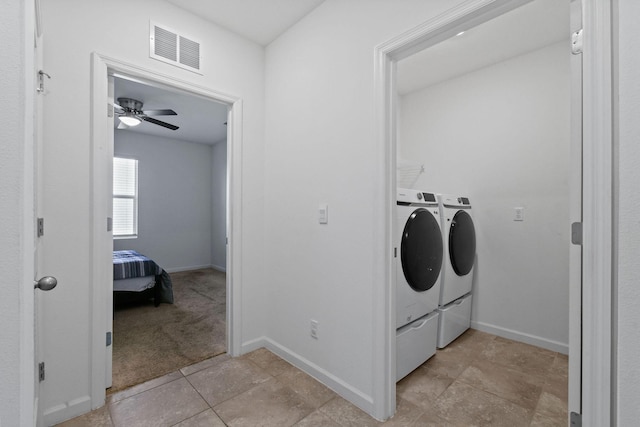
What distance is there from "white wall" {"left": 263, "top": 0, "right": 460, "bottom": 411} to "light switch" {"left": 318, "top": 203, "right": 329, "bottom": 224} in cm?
4

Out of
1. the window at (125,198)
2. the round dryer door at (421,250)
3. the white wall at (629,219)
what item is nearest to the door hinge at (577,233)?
the white wall at (629,219)

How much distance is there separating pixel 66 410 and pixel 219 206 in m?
4.34

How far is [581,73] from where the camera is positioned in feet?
3.16

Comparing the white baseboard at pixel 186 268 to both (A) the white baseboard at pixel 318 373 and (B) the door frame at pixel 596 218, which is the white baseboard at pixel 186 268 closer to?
(A) the white baseboard at pixel 318 373

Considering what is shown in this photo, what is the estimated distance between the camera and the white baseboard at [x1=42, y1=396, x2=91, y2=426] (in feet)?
4.83

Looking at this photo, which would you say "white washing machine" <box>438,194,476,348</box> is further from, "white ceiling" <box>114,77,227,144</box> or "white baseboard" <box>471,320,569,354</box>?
"white ceiling" <box>114,77,227,144</box>

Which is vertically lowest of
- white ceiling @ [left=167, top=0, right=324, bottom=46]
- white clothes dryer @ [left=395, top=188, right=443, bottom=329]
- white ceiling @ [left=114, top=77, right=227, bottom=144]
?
white clothes dryer @ [left=395, top=188, right=443, bottom=329]

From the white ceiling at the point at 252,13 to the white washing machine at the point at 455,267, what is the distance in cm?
178

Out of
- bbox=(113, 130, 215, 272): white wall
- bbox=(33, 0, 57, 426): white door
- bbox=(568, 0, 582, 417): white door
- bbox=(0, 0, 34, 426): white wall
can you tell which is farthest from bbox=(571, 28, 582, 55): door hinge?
bbox=(113, 130, 215, 272): white wall

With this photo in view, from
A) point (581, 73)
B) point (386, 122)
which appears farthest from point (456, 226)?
point (581, 73)

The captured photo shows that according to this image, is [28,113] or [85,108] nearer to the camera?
[28,113]

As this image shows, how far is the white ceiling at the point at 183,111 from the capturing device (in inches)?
127

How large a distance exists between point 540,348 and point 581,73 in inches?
92.5

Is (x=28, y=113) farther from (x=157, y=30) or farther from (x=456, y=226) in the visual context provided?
(x=456, y=226)
